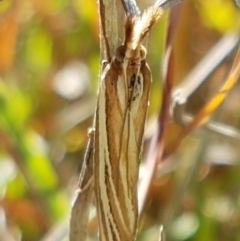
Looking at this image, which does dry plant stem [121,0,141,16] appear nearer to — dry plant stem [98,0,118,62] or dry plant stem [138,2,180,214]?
dry plant stem [98,0,118,62]

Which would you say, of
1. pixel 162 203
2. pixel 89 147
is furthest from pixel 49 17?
pixel 89 147

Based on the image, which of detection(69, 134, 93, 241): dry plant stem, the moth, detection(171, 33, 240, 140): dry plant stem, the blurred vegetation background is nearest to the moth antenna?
the moth

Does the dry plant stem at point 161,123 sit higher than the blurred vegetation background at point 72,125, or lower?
higher

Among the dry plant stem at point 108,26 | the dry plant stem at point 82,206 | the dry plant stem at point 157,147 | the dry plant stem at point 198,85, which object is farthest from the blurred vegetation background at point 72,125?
the dry plant stem at point 108,26

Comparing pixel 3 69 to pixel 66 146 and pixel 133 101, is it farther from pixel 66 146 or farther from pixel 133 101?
pixel 133 101

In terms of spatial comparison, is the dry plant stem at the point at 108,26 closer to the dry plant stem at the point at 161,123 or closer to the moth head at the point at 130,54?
the moth head at the point at 130,54

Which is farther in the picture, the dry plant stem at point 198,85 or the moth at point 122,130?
the dry plant stem at point 198,85
